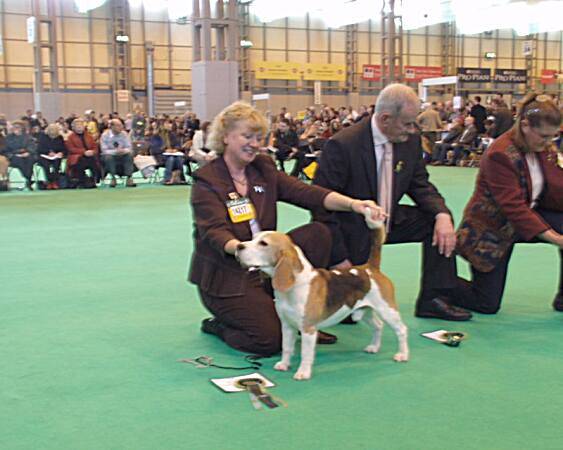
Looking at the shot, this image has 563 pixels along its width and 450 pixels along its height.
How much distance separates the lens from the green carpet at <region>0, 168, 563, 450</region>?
2.48m

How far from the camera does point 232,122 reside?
3.41m

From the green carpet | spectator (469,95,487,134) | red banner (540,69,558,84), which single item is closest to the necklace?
the green carpet

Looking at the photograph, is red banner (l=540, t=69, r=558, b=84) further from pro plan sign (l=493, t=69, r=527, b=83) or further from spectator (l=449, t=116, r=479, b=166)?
spectator (l=449, t=116, r=479, b=166)

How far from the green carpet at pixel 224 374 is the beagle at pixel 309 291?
0.56 feet

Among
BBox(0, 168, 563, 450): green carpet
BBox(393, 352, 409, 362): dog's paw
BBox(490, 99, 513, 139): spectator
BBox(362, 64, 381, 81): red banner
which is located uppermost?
BBox(362, 64, 381, 81): red banner

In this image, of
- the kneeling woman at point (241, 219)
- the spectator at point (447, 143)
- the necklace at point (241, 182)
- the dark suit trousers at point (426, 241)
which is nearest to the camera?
the kneeling woman at point (241, 219)

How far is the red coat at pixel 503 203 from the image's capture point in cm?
389

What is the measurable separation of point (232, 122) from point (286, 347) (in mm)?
1135

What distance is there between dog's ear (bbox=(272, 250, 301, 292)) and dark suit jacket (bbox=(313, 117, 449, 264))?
33.8 inches

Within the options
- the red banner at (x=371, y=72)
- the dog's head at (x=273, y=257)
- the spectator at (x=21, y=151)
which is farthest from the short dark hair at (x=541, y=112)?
the red banner at (x=371, y=72)

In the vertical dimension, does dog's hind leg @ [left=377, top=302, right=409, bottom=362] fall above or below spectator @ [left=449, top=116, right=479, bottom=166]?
below

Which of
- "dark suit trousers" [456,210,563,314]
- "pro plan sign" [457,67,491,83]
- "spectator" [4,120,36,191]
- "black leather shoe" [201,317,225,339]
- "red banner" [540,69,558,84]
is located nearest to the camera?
"black leather shoe" [201,317,225,339]

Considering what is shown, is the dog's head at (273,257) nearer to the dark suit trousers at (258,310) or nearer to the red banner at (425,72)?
the dark suit trousers at (258,310)

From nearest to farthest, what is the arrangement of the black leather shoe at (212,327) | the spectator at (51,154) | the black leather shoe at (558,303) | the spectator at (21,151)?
the black leather shoe at (212,327)
the black leather shoe at (558,303)
the spectator at (21,151)
the spectator at (51,154)
